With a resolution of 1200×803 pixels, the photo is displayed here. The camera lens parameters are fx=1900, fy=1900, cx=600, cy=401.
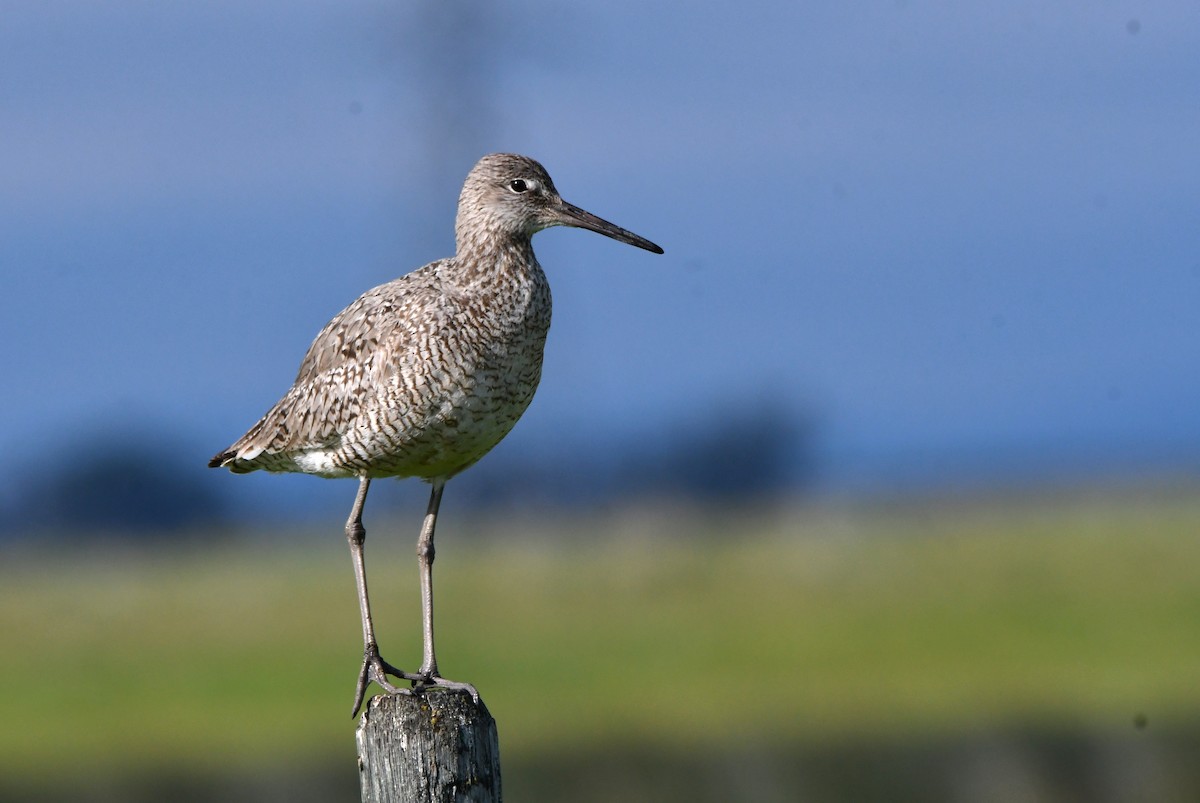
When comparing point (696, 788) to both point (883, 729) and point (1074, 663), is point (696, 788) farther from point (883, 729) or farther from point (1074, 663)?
point (1074, 663)

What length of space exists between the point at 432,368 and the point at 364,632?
55.9 inches

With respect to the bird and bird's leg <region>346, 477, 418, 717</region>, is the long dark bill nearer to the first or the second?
the bird

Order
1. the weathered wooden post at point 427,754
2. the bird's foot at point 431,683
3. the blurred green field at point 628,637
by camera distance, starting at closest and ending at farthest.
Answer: the weathered wooden post at point 427,754, the bird's foot at point 431,683, the blurred green field at point 628,637

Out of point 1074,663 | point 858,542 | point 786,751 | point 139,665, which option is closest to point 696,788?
point 786,751

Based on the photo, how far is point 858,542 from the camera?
30.9 meters

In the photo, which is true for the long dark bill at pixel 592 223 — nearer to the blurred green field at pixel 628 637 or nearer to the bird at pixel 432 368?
the bird at pixel 432 368

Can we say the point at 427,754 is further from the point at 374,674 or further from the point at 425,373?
the point at 425,373

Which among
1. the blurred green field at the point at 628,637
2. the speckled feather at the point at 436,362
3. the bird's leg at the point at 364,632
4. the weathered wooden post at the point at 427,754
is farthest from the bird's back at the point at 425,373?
the blurred green field at the point at 628,637

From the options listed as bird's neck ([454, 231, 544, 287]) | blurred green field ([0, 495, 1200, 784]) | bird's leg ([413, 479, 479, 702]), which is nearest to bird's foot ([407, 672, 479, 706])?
bird's leg ([413, 479, 479, 702])

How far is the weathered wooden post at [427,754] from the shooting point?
6898 millimetres

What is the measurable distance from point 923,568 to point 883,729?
25.6 feet

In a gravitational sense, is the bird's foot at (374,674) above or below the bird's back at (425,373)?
below

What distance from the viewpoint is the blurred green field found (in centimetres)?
2258

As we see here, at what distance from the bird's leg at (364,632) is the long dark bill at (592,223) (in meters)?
1.56
